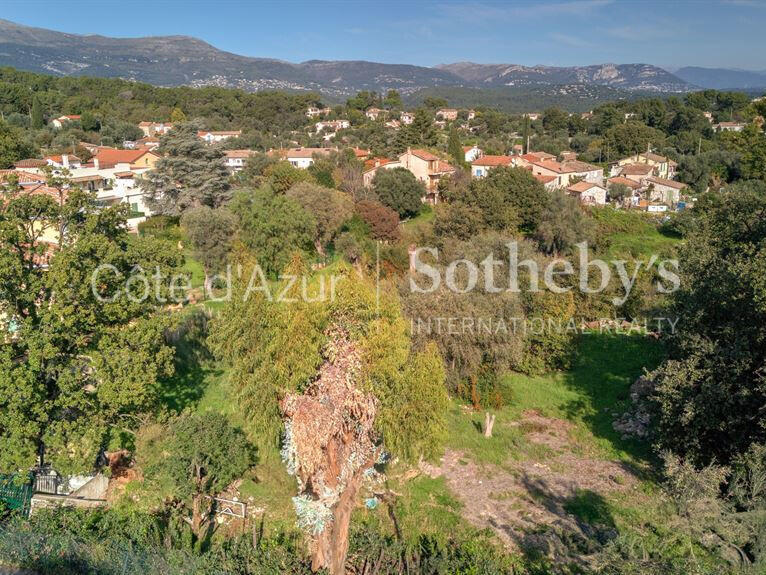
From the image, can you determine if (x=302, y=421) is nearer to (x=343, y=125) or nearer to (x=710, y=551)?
(x=710, y=551)

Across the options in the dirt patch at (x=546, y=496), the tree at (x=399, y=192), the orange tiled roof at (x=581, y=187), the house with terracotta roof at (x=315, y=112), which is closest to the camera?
the dirt patch at (x=546, y=496)

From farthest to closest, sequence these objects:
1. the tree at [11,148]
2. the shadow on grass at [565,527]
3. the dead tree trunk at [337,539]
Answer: the tree at [11,148], the shadow on grass at [565,527], the dead tree trunk at [337,539]

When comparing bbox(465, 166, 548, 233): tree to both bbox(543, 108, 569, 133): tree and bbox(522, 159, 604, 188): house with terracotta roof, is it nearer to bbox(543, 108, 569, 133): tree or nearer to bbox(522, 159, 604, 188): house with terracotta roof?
bbox(522, 159, 604, 188): house with terracotta roof

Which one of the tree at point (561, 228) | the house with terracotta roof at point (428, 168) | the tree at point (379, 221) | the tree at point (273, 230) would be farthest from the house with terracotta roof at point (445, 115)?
the tree at point (273, 230)

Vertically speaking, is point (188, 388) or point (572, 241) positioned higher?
point (572, 241)

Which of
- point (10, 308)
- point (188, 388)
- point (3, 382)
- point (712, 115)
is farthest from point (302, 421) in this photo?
point (712, 115)

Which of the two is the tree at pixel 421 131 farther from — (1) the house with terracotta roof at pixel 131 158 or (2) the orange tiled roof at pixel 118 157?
(2) the orange tiled roof at pixel 118 157

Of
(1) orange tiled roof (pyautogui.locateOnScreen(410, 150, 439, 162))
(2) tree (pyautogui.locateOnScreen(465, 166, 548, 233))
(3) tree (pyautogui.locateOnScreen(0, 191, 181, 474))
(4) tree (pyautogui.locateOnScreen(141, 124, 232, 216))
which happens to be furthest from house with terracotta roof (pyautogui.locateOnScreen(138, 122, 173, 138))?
(3) tree (pyautogui.locateOnScreen(0, 191, 181, 474))
